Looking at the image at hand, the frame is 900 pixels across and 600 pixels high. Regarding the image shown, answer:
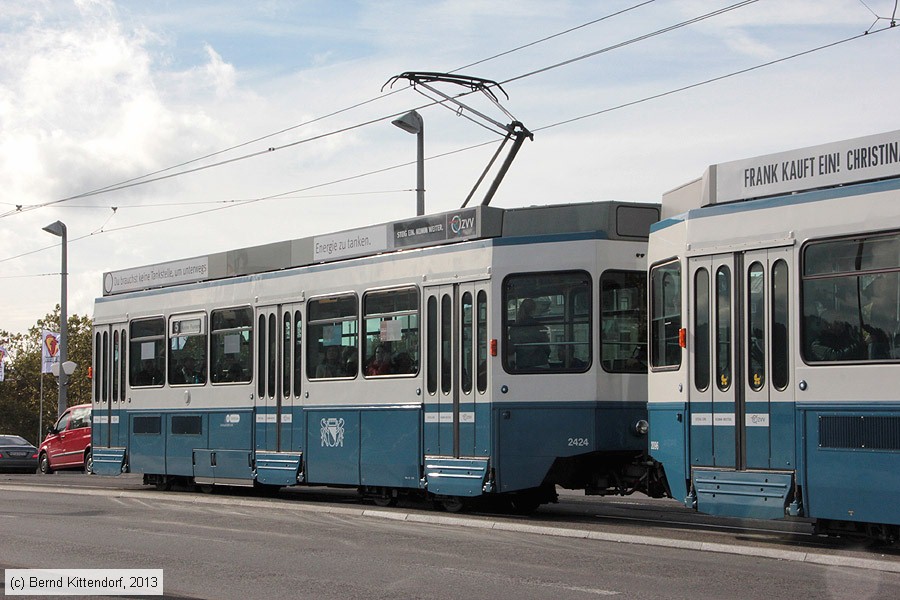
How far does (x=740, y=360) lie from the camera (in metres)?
12.1

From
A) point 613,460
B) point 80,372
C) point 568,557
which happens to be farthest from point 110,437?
point 80,372

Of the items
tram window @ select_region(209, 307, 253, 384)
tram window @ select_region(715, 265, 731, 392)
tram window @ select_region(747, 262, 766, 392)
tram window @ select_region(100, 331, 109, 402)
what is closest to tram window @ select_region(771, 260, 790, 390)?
Result: tram window @ select_region(747, 262, 766, 392)

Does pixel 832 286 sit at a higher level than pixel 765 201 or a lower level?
lower

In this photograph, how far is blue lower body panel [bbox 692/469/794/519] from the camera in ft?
38.1

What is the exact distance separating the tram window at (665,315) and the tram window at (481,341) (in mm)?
2235

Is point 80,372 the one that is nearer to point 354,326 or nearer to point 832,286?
point 354,326

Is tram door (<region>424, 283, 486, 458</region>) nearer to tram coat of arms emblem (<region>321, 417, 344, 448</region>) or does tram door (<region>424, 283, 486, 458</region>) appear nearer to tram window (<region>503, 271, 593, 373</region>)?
tram window (<region>503, 271, 593, 373</region>)

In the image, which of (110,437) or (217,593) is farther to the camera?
(110,437)

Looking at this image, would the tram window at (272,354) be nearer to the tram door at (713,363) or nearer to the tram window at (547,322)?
the tram window at (547,322)

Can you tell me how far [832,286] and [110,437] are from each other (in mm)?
14531

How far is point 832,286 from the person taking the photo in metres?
11.3

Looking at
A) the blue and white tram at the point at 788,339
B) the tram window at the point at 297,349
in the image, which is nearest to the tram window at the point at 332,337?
the tram window at the point at 297,349

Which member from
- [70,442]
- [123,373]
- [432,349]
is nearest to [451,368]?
[432,349]

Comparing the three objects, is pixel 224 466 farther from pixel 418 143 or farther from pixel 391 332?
pixel 418 143
